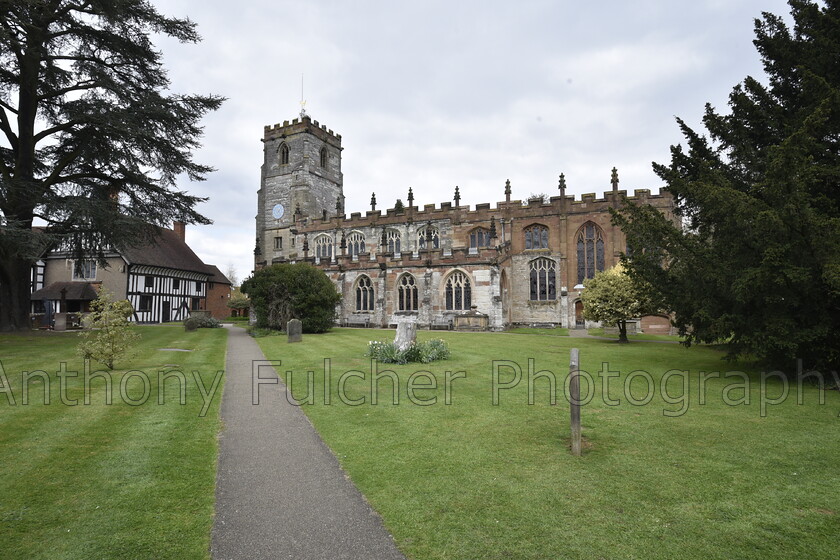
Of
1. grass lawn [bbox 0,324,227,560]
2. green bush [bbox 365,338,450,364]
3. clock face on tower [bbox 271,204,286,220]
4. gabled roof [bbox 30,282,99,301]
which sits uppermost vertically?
clock face on tower [bbox 271,204,286,220]

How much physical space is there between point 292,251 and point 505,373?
39019mm

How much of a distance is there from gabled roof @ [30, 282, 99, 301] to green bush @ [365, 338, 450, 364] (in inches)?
1199

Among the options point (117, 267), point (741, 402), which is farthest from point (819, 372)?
point (117, 267)

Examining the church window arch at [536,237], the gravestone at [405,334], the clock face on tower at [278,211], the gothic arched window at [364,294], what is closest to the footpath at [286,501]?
the gravestone at [405,334]

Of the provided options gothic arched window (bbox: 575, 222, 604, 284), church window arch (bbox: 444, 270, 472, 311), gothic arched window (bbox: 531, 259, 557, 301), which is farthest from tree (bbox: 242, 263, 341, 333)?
gothic arched window (bbox: 575, 222, 604, 284)

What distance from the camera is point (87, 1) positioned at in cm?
1794

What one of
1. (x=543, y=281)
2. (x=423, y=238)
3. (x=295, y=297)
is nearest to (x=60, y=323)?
(x=295, y=297)

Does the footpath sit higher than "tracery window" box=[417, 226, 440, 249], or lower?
lower

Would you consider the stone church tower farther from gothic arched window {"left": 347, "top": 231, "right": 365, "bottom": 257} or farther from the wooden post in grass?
the wooden post in grass

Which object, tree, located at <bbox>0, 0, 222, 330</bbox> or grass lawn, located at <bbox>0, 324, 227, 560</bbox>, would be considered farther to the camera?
tree, located at <bbox>0, 0, 222, 330</bbox>

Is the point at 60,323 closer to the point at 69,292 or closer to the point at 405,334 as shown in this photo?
the point at 69,292

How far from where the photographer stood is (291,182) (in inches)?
1933

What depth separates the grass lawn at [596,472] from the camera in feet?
12.5

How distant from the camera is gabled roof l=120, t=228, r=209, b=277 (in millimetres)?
35656
